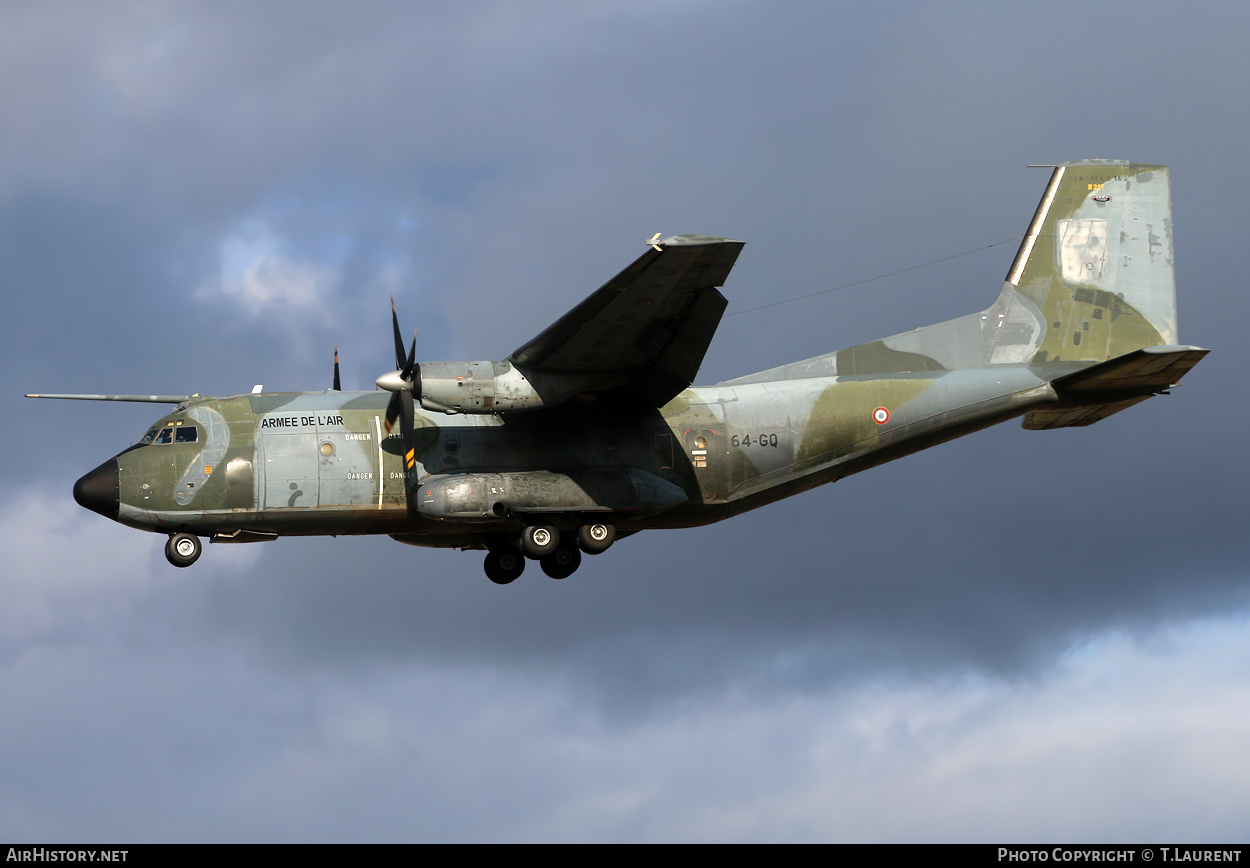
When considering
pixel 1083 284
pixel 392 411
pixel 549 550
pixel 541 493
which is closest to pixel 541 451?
pixel 541 493

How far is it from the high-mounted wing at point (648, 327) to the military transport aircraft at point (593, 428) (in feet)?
0.14

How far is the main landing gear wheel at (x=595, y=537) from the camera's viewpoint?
30922 millimetres

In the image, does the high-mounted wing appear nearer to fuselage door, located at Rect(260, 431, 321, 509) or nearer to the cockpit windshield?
fuselage door, located at Rect(260, 431, 321, 509)

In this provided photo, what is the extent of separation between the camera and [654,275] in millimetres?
26984

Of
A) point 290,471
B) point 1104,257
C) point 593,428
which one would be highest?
point 1104,257

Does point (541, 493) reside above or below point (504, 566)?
above

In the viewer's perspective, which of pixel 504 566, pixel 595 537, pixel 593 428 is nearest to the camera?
pixel 595 537

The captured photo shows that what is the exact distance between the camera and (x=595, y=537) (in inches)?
1220

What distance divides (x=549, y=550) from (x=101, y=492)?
857 centimetres

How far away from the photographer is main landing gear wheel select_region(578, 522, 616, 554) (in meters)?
30.9

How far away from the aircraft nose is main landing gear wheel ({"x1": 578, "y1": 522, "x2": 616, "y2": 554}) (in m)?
8.87

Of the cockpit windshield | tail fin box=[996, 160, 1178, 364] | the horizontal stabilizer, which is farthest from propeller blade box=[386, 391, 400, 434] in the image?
the horizontal stabilizer

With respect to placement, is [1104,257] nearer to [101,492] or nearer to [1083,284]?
[1083,284]

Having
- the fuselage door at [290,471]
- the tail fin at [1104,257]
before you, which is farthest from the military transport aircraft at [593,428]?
the tail fin at [1104,257]
